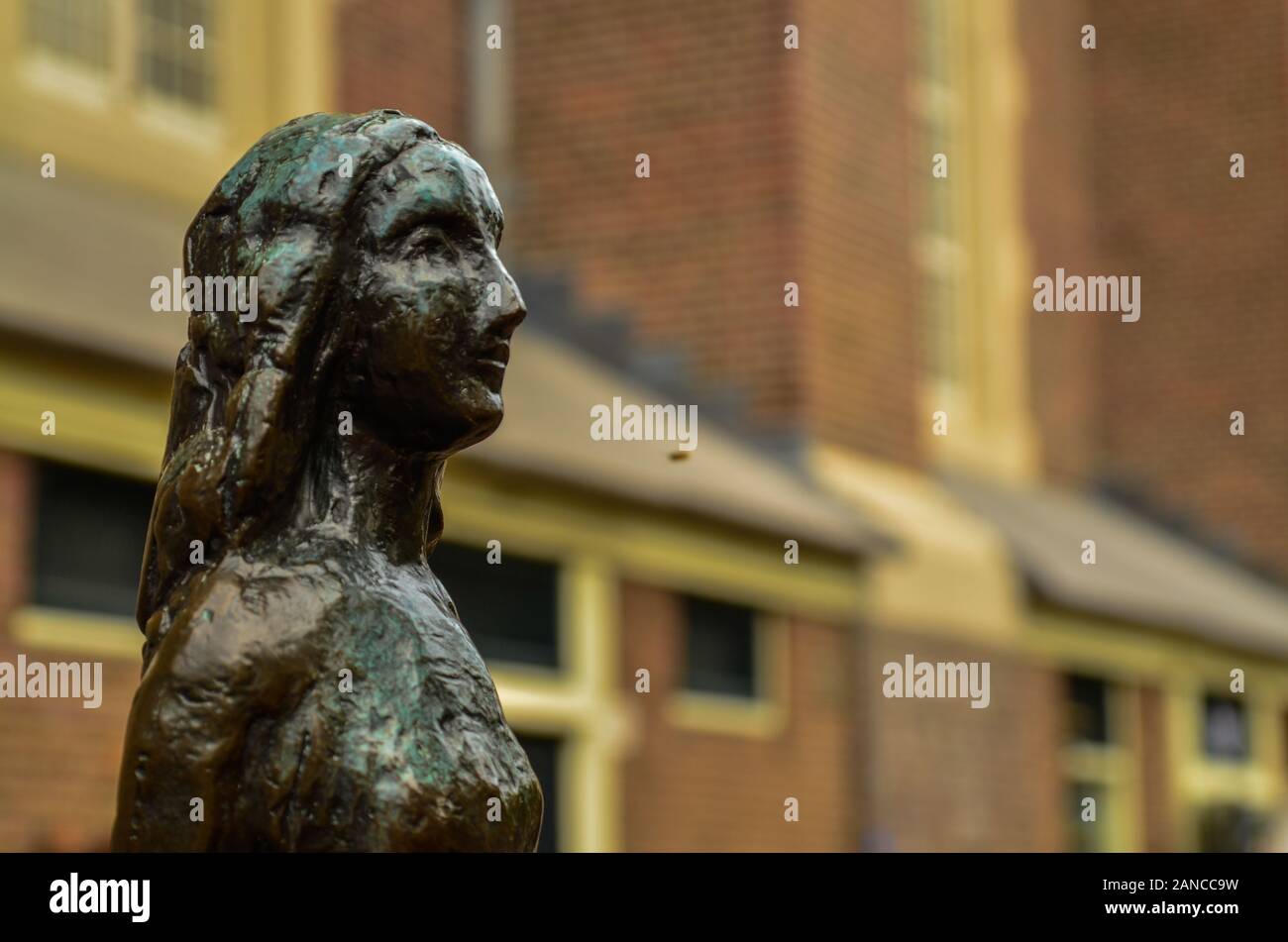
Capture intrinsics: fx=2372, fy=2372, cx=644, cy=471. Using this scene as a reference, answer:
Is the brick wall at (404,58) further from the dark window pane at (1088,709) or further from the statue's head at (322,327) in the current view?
the statue's head at (322,327)

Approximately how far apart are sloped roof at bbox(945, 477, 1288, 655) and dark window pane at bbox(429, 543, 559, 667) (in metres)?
4.28

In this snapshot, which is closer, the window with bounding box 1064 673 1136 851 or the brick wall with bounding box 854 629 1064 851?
the brick wall with bounding box 854 629 1064 851

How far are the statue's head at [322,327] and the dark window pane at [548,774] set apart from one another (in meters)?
7.81

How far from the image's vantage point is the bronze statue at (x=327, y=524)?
300 centimetres

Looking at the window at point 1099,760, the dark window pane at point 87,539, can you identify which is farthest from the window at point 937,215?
the dark window pane at point 87,539

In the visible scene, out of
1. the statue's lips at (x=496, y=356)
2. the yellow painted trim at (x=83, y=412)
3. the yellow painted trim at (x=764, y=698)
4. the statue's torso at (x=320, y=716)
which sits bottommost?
the statue's torso at (x=320, y=716)

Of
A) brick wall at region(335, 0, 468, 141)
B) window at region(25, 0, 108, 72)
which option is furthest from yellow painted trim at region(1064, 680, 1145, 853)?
window at region(25, 0, 108, 72)

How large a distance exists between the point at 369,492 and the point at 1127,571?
1370cm

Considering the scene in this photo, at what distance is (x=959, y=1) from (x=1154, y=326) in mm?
3769

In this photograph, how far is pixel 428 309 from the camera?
3.20 meters

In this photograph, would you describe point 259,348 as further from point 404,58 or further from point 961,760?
point 961,760

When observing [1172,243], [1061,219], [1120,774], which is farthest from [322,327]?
[1172,243]

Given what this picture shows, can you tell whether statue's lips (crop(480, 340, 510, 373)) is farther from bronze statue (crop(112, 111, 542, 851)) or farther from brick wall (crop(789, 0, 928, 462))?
brick wall (crop(789, 0, 928, 462))

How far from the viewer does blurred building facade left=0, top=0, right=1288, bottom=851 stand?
9.16 meters
